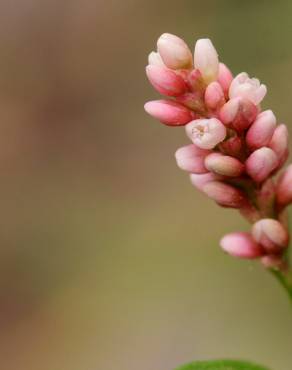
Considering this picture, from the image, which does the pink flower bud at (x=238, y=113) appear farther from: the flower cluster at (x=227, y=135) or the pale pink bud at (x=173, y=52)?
the pale pink bud at (x=173, y=52)

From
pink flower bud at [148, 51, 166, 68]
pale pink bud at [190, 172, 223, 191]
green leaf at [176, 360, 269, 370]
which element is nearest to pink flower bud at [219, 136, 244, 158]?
pale pink bud at [190, 172, 223, 191]

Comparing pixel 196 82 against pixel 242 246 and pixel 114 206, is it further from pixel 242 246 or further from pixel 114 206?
pixel 114 206

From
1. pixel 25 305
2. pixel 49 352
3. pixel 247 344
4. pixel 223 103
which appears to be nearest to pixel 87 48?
pixel 25 305

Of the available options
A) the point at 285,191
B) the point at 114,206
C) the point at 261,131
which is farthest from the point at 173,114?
the point at 114,206

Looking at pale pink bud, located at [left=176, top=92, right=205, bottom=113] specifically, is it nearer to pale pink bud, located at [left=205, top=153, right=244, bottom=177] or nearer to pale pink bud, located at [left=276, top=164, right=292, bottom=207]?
pale pink bud, located at [left=205, top=153, right=244, bottom=177]

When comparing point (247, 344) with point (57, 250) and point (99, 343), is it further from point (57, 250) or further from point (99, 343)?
point (57, 250)

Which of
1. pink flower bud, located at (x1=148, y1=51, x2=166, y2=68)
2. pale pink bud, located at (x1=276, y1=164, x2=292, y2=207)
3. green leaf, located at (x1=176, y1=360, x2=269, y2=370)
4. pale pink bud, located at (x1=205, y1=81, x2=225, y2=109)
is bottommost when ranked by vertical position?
green leaf, located at (x1=176, y1=360, x2=269, y2=370)
